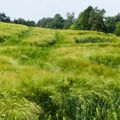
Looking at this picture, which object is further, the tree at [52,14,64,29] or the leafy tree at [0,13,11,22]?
the tree at [52,14,64,29]

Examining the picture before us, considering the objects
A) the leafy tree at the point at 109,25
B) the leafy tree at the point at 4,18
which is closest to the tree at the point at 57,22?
the leafy tree at the point at 4,18

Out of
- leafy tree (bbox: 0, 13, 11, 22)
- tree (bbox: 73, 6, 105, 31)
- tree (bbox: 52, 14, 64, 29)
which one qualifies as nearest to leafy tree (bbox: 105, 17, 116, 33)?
tree (bbox: 73, 6, 105, 31)

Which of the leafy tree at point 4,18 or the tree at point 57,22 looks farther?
the tree at point 57,22

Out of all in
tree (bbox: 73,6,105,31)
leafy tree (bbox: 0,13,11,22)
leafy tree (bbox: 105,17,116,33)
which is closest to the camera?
tree (bbox: 73,6,105,31)

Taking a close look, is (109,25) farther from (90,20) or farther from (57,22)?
(57,22)

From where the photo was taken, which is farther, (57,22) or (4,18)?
(57,22)

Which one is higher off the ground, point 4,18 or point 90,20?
point 90,20

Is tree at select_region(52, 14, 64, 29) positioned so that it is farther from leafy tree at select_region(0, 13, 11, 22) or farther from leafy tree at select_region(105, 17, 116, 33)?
leafy tree at select_region(105, 17, 116, 33)

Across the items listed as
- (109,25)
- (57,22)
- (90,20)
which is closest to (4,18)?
(57,22)

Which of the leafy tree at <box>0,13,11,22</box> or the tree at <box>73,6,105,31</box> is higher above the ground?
→ the tree at <box>73,6,105,31</box>

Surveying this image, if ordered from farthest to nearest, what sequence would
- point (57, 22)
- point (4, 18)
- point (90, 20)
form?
point (57, 22)
point (4, 18)
point (90, 20)

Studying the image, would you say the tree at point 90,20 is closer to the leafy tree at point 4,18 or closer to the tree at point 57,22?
the leafy tree at point 4,18

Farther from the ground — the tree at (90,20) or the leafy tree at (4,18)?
the tree at (90,20)

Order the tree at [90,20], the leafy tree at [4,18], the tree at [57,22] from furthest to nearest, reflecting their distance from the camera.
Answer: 1. the tree at [57,22]
2. the leafy tree at [4,18]
3. the tree at [90,20]
